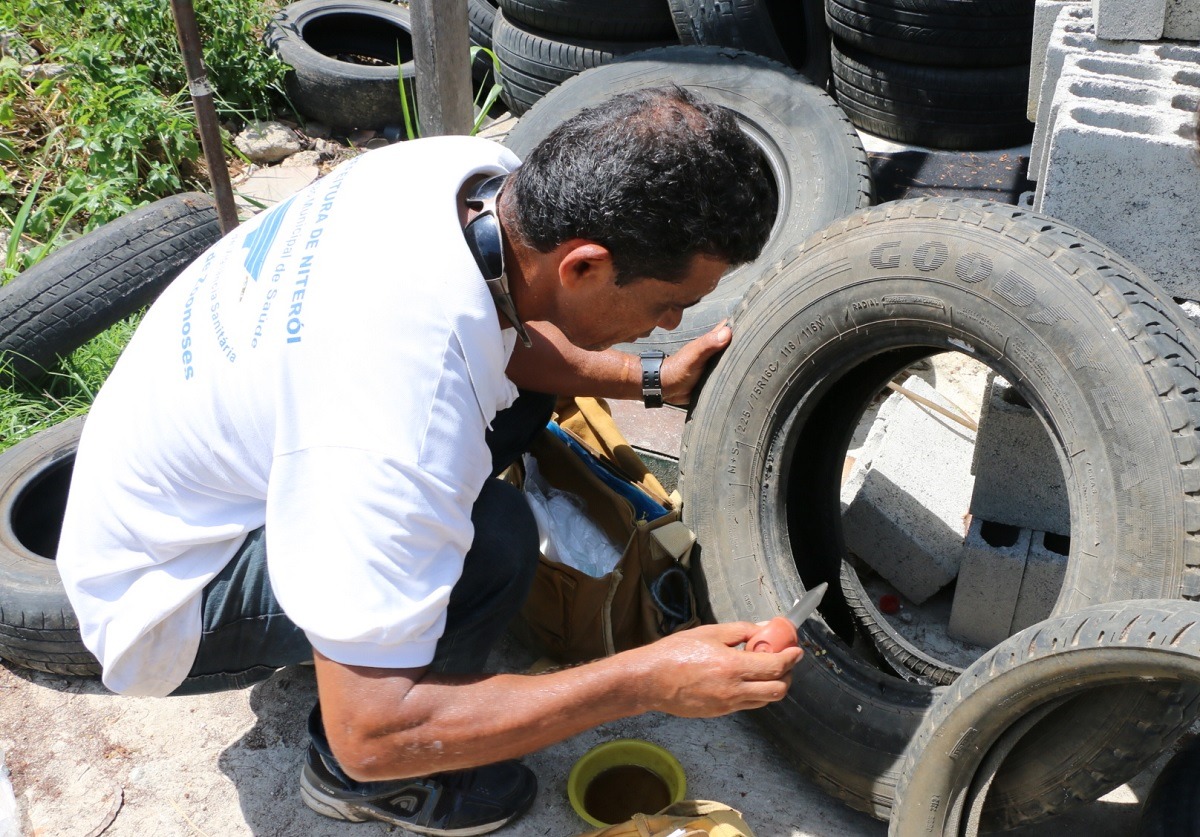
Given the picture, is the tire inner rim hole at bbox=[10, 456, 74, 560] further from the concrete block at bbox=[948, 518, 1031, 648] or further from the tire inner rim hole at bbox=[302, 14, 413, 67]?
the tire inner rim hole at bbox=[302, 14, 413, 67]

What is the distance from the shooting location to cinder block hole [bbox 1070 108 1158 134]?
7.68 ft

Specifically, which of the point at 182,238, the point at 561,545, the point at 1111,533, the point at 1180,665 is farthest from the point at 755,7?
the point at 1180,665

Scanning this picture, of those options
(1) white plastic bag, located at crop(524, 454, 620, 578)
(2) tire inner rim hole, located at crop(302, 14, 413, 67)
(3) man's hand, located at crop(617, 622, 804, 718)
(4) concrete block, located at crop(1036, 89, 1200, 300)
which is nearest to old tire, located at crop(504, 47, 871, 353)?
(1) white plastic bag, located at crop(524, 454, 620, 578)

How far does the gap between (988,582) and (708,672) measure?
3.82 feet

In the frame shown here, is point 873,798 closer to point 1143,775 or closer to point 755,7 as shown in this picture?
point 1143,775

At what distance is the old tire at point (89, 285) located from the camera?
138 inches

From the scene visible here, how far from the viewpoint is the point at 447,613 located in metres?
2.18

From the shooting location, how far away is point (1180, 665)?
5.20 ft

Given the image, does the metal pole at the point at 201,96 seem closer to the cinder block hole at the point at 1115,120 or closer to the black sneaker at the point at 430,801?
the black sneaker at the point at 430,801

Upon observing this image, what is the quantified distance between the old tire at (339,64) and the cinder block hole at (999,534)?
350cm

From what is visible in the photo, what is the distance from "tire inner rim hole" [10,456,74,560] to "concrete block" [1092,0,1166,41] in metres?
2.95

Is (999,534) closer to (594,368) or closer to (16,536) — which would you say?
(594,368)

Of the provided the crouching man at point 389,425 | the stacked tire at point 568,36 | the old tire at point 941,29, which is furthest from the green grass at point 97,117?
the crouching man at point 389,425

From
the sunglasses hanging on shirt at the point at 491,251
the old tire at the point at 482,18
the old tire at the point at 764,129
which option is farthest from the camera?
the old tire at the point at 482,18
